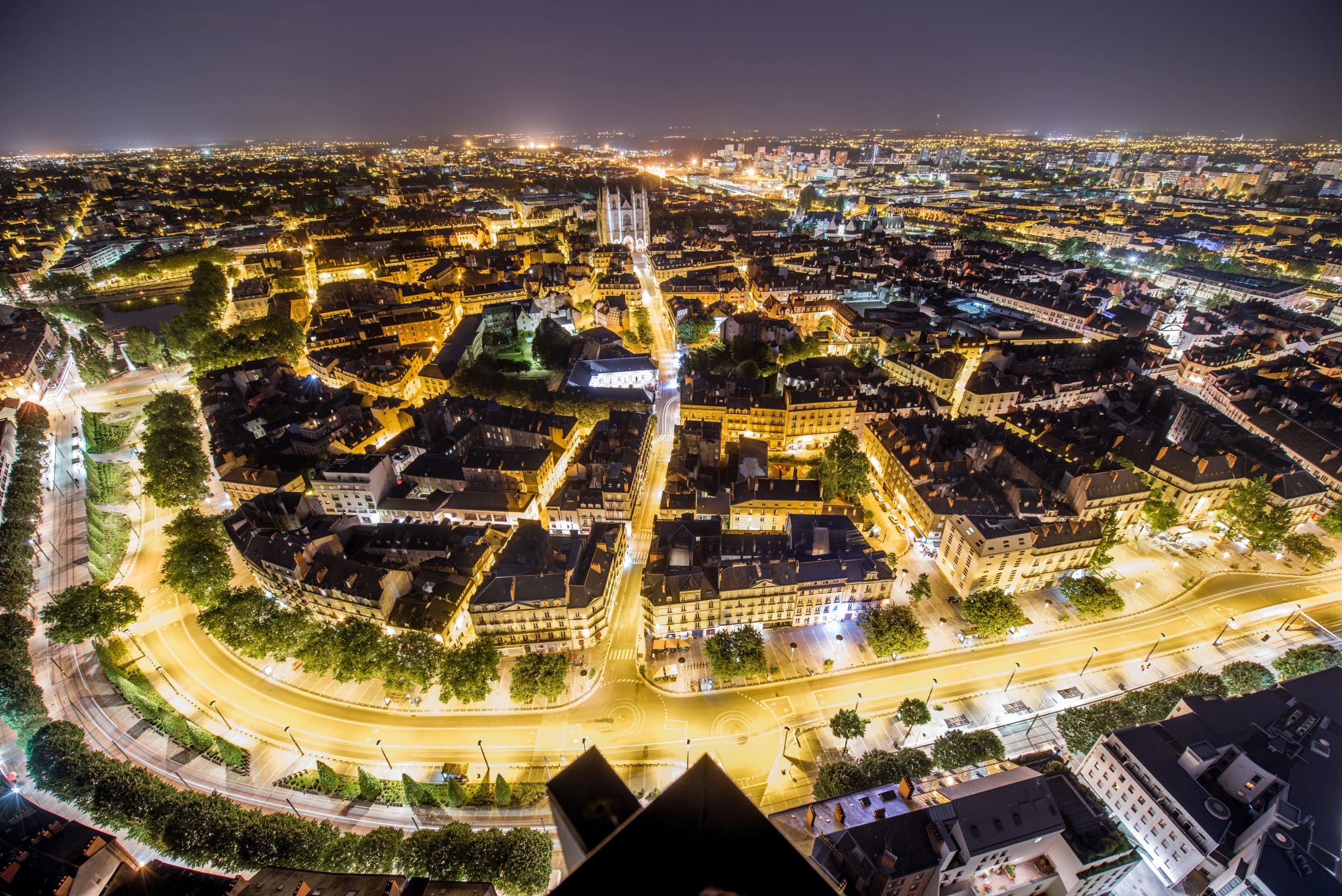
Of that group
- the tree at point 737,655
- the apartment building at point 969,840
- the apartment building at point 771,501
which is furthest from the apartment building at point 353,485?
the apartment building at point 969,840

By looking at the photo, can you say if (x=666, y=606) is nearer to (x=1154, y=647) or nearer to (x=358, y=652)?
(x=358, y=652)

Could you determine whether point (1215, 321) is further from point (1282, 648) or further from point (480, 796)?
point (480, 796)

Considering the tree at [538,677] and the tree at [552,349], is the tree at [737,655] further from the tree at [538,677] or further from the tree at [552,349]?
the tree at [552,349]

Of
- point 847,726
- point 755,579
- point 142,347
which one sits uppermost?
point 142,347

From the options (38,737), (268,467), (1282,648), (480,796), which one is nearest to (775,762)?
(480,796)

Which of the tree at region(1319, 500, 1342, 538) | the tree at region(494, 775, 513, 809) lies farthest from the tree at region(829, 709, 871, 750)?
the tree at region(1319, 500, 1342, 538)

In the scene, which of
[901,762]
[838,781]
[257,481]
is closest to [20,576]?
[257,481]
